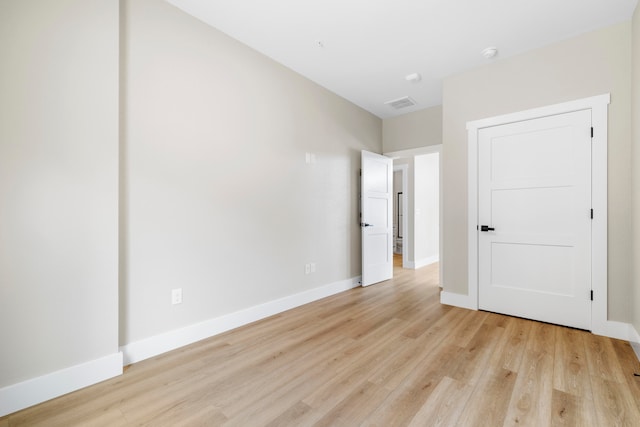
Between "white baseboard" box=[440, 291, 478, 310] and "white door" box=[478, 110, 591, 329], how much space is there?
0.34 feet

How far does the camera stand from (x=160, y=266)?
223cm

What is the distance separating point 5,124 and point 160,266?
1223mm

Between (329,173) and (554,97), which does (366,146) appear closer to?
(329,173)

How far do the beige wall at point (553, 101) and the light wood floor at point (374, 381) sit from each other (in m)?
0.76

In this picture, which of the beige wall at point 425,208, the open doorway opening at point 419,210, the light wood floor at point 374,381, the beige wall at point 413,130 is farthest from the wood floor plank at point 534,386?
the beige wall at point 425,208

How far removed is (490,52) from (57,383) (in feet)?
14.5

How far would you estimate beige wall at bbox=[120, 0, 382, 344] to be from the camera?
2141mm

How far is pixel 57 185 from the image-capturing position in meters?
1.71

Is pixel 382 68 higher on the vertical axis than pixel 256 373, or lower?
higher

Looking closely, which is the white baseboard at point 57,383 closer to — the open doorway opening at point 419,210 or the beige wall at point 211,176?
the beige wall at point 211,176

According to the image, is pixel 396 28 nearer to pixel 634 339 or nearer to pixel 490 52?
pixel 490 52

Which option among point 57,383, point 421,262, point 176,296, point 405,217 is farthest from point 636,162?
point 57,383

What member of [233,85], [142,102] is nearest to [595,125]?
[233,85]

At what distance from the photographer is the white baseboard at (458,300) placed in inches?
128
